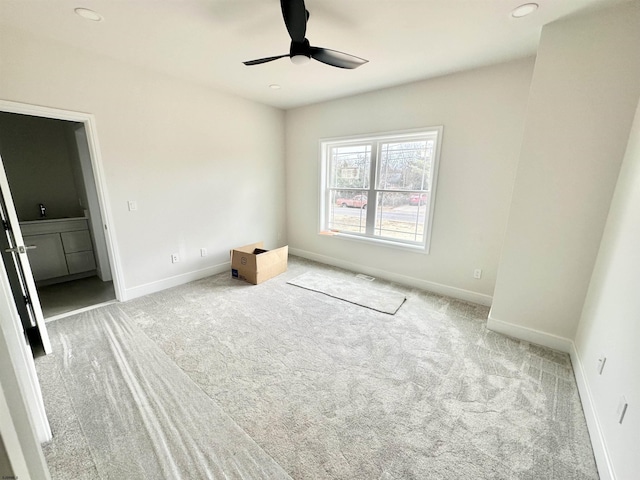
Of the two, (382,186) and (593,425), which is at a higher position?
(382,186)

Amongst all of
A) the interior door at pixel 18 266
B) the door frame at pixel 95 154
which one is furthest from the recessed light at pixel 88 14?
the interior door at pixel 18 266

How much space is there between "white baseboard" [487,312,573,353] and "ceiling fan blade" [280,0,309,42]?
295 centimetres

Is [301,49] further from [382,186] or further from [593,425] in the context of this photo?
[593,425]

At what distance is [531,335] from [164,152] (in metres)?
4.37

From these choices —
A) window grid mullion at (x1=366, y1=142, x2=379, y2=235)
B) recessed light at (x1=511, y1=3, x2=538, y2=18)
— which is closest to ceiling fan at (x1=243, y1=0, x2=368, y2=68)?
recessed light at (x1=511, y1=3, x2=538, y2=18)

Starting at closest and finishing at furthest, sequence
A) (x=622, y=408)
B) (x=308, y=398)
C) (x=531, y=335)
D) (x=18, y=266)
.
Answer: (x=622, y=408) < (x=308, y=398) < (x=18, y=266) < (x=531, y=335)

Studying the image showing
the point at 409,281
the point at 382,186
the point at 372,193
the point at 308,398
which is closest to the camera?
the point at 308,398

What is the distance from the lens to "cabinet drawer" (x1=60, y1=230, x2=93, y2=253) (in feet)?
11.4

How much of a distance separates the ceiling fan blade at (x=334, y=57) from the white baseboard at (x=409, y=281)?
2665 mm

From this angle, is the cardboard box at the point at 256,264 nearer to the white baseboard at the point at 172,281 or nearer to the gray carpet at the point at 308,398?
the white baseboard at the point at 172,281

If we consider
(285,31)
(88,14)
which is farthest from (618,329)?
(88,14)

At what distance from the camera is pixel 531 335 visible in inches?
95.6

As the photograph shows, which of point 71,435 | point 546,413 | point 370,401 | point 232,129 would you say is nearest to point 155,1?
point 232,129

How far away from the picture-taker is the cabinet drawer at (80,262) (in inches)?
140
